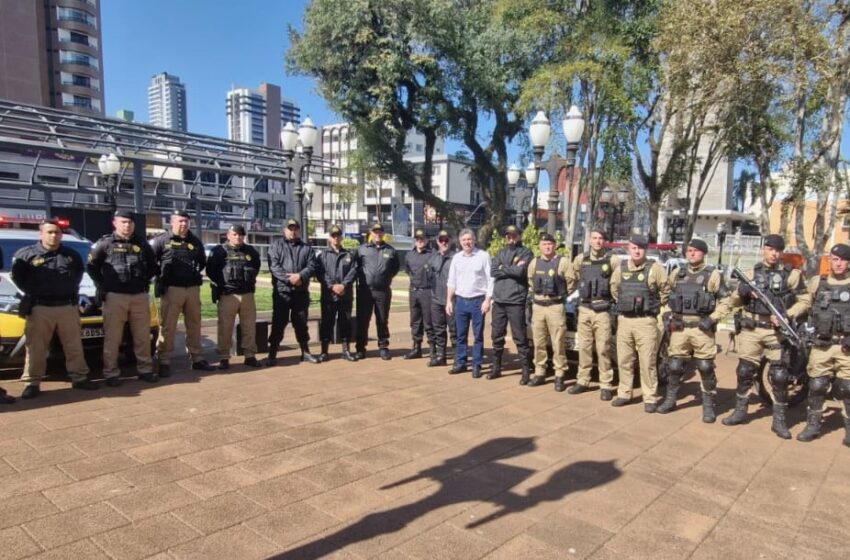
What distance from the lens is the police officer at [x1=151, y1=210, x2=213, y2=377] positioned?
20.3 feet

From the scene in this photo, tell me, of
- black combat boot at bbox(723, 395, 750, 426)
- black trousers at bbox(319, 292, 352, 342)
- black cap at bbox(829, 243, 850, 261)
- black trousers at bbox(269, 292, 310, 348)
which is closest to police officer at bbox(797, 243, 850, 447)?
black cap at bbox(829, 243, 850, 261)

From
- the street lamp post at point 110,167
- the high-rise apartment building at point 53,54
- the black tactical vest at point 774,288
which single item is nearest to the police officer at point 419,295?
the black tactical vest at point 774,288

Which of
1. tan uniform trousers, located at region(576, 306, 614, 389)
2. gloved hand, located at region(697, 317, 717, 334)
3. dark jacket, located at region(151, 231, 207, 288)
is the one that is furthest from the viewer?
dark jacket, located at region(151, 231, 207, 288)

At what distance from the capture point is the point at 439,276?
736 centimetres

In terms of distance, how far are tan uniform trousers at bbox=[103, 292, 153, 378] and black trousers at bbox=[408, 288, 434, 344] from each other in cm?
341

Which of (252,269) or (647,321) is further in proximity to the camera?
(252,269)

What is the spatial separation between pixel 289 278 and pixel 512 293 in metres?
2.80

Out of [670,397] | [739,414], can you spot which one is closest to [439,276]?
[670,397]

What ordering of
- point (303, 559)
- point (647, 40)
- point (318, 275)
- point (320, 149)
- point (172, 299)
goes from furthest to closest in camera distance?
point (320, 149) < point (647, 40) < point (318, 275) < point (172, 299) < point (303, 559)

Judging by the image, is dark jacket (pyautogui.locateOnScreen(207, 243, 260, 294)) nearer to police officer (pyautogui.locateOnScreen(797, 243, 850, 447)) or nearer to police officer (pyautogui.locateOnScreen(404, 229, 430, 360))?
police officer (pyautogui.locateOnScreen(404, 229, 430, 360))

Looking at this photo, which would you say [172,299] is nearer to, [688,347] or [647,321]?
[647,321]

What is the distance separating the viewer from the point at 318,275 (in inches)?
281

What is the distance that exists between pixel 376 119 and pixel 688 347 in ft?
51.2

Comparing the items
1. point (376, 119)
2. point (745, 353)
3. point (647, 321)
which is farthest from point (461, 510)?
point (376, 119)
